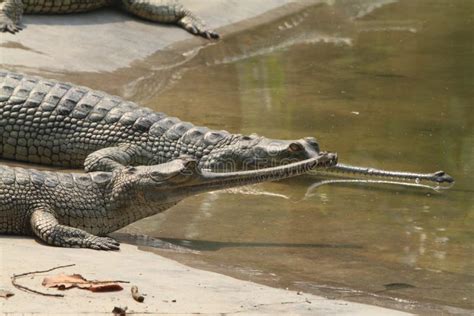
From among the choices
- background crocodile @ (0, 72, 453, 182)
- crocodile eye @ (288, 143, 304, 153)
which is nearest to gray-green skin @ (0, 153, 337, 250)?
crocodile eye @ (288, 143, 304, 153)

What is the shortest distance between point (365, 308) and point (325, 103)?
17.1 feet

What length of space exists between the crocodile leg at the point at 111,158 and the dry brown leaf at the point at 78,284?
2.88 meters

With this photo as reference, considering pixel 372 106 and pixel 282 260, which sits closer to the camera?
pixel 282 260

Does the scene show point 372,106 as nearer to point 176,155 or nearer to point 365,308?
point 176,155

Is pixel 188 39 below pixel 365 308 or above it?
above

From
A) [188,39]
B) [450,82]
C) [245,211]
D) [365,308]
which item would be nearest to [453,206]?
[245,211]

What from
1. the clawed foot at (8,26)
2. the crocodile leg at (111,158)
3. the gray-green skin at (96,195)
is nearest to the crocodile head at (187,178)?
the gray-green skin at (96,195)

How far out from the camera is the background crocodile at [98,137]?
849 cm

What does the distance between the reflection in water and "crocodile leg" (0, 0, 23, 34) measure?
1.45 m

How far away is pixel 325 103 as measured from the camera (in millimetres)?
10422

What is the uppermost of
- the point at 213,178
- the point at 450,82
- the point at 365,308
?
the point at 450,82

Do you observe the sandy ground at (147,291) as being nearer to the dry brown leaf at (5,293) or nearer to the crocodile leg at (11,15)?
the dry brown leaf at (5,293)

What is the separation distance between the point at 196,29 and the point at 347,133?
13.0ft

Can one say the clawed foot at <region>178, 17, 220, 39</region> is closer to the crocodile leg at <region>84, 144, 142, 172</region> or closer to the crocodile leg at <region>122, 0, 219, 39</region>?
the crocodile leg at <region>122, 0, 219, 39</region>
